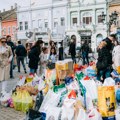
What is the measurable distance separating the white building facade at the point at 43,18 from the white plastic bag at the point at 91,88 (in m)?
44.6

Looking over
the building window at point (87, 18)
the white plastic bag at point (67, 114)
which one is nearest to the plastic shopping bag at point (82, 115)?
the white plastic bag at point (67, 114)

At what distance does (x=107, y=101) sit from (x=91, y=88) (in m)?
0.72

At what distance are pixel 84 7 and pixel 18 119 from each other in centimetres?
4499

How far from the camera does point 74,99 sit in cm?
590

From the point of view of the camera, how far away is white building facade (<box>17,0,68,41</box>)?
177ft

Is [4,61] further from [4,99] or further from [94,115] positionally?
[94,115]

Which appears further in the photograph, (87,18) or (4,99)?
(87,18)

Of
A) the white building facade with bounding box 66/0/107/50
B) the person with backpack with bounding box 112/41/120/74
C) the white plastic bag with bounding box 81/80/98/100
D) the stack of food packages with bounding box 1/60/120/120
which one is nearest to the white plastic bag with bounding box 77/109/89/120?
the stack of food packages with bounding box 1/60/120/120

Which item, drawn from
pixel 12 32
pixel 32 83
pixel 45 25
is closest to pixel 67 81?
pixel 32 83

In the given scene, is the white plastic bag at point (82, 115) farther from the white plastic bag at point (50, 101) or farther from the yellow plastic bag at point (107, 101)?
the white plastic bag at point (50, 101)

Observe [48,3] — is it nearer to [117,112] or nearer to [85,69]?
[85,69]

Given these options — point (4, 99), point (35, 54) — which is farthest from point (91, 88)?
point (35, 54)

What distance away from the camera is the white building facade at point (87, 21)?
48094 mm

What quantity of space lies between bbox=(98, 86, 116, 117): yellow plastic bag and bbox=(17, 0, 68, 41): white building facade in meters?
45.3
